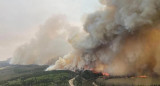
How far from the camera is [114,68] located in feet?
271

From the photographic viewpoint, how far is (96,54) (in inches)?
3757

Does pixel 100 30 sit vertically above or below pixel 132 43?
above

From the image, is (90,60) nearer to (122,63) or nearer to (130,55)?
(122,63)

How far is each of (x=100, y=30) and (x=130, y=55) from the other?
18.5m

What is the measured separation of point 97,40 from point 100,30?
6.57 metres

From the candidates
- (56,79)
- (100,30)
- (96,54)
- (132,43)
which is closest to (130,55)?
(132,43)

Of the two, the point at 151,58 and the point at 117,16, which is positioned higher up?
the point at 117,16

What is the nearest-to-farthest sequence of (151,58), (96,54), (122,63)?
(151,58)
(122,63)
(96,54)

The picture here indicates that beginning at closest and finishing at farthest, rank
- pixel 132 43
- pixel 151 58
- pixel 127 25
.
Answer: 1. pixel 127 25
2. pixel 151 58
3. pixel 132 43

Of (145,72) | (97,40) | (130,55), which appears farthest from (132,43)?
(97,40)

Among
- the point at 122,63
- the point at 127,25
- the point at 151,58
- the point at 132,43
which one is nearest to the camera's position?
the point at 127,25

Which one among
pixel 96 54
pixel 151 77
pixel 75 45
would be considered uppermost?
pixel 75 45

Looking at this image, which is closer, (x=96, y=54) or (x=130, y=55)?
(x=130, y=55)

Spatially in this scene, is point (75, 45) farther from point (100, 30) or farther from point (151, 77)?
point (151, 77)
